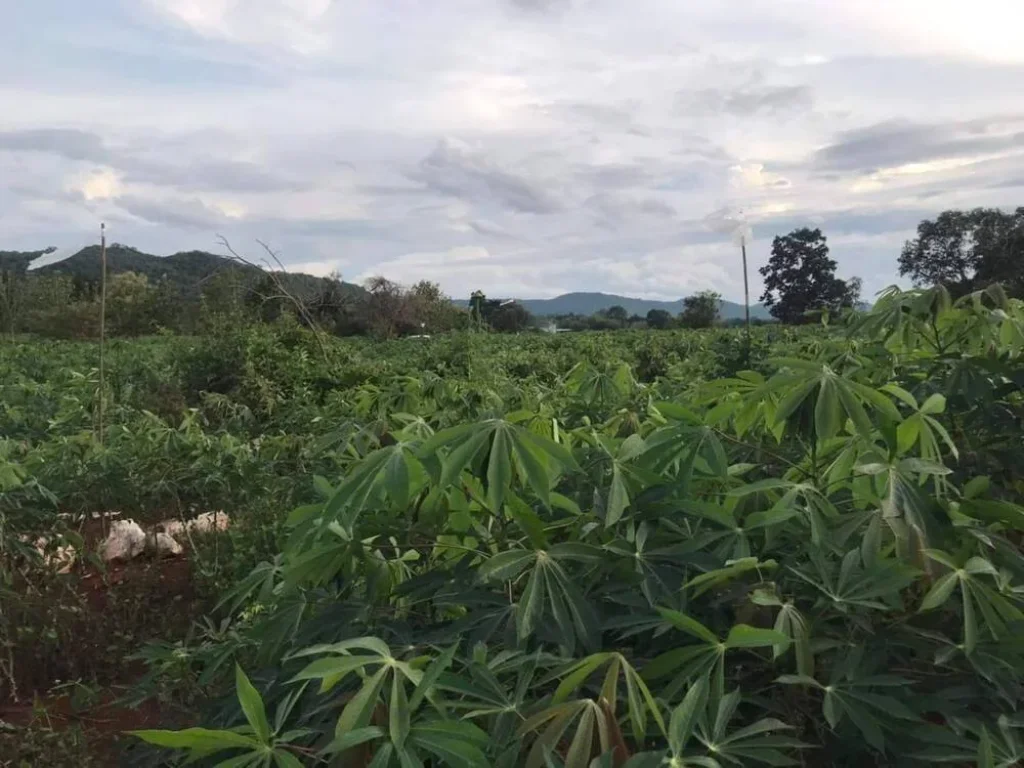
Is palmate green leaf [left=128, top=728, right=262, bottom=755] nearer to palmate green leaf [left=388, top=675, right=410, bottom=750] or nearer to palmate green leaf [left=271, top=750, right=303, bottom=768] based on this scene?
palmate green leaf [left=271, top=750, right=303, bottom=768]

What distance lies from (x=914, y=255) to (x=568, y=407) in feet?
137

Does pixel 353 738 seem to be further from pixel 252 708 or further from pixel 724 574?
pixel 724 574

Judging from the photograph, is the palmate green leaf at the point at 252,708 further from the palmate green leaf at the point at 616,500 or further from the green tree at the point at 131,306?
the green tree at the point at 131,306

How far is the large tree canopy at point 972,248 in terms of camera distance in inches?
1306

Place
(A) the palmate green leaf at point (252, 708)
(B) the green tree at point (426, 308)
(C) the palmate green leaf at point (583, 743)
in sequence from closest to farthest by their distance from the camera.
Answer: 1. (C) the palmate green leaf at point (583, 743)
2. (A) the palmate green leaf at point (252, 708)
3. (B) the green tree at point (426, 308)

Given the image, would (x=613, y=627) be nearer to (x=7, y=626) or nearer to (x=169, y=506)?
(x=7, y=626)

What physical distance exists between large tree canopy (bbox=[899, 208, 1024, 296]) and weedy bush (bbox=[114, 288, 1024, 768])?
3347cm

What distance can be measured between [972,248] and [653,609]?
40787mm

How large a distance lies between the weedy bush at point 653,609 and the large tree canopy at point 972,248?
1318 inches

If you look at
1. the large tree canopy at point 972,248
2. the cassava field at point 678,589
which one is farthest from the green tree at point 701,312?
the cassava field at point 678,589

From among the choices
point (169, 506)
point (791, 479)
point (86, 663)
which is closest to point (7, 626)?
point (86, 663)

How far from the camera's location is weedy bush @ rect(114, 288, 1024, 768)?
1034mm

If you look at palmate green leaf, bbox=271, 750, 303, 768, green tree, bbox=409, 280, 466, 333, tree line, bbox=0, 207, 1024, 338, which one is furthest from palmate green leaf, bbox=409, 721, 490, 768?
green tree, bbox=409, 280, 466, 333

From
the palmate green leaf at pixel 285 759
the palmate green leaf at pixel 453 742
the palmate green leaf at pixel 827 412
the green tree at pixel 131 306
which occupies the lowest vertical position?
the palmate green leaf at pixel 285 759
